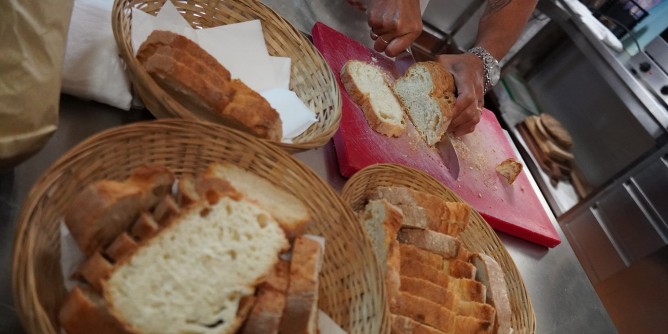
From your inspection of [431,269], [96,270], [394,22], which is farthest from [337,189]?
[96,270]

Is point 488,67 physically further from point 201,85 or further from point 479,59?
point 201,85

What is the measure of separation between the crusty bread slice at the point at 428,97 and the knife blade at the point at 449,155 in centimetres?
4

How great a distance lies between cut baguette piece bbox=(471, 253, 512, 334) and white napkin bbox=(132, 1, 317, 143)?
785mm

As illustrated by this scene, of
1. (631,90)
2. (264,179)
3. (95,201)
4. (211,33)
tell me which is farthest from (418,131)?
(631,90)

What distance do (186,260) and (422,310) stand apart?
743 mm

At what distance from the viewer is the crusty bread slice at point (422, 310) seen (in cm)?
140

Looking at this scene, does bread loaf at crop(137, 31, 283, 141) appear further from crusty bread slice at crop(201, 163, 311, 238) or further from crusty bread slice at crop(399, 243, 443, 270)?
crusty bread slice at crop(399, 243, 443, 270)

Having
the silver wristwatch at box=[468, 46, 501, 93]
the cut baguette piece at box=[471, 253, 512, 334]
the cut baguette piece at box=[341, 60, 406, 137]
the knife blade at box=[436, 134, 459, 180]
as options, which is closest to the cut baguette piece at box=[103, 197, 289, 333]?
the cut baguette piece at box=[471, 253, 512, 334]

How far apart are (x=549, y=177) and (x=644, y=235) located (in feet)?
2.68

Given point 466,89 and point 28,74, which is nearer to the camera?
point 28,74

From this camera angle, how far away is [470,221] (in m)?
1.93

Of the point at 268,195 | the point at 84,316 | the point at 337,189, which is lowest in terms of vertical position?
the point at 337,189

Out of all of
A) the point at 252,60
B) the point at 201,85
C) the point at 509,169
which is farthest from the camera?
the point at 509,169

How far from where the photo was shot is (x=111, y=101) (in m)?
1.36
